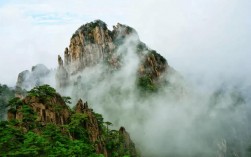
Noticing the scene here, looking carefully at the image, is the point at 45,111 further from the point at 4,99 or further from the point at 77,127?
the point at 4,99

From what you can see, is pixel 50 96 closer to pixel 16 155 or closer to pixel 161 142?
pixel 16 155

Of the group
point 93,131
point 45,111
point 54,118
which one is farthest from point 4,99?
point 54,118

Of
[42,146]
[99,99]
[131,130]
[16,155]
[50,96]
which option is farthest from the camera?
[99,99]

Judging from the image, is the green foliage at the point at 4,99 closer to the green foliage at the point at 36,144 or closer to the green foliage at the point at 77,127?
the green foliage at the point at 77,127

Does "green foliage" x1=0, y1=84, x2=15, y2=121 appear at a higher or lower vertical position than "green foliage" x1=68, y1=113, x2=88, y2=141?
higher

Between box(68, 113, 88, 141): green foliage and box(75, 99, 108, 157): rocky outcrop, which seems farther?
box(75, 99, 108, 157): rocky outcrop

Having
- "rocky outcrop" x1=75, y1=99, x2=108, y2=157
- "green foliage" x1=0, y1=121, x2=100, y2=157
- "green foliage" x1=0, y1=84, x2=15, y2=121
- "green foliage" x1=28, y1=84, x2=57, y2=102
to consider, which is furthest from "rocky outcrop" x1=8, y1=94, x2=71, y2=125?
"green foliage" x1=0, y1=84, x2=15, y2=121

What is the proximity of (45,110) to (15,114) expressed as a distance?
13.8 ft

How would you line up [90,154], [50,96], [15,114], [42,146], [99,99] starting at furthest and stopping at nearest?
[99,99]
[50,96]
[15,114]
[90,154]
[42,146]

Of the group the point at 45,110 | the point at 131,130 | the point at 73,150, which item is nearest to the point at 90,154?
the point at 73,150

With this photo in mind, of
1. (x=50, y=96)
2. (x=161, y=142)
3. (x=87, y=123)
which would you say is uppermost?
(x=161, y=142)

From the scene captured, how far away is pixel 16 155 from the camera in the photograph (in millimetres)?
38031

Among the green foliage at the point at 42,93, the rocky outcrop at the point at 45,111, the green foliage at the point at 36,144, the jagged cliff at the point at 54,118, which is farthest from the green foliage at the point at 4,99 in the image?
the green foliage at the point at 36,144

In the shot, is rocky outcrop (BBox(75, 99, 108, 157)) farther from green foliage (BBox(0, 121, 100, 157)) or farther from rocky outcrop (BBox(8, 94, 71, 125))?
green foliage (BBox(0, 121, 100, 157))
